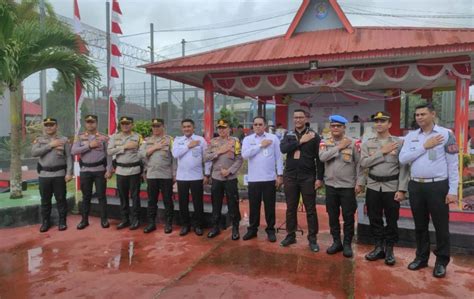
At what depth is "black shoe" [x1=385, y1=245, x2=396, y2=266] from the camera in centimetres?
387

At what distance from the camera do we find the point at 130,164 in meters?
5.31

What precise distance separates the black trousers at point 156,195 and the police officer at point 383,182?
2.63 meters

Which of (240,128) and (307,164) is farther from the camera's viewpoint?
(240,128)

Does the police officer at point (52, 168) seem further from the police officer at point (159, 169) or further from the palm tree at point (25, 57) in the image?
the police officer at point (159, 169)

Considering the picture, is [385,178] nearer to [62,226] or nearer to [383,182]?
[383,182]

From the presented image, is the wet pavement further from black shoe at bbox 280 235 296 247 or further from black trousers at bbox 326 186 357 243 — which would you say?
black trousers at bbox 326 186 357 243

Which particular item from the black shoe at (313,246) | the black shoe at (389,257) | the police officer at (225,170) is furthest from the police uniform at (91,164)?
the black shoe at (389,257)

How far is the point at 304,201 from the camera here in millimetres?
4359

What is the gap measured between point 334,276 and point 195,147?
2403 mm

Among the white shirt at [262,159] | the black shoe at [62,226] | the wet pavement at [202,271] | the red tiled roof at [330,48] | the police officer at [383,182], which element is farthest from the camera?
the red tiled roof at [330,48]

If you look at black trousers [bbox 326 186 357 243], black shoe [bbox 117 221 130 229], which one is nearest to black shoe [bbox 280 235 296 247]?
black trousers [bbox 326 186 357 243]

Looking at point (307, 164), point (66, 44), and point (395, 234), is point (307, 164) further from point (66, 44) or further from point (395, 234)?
point (66, 44)

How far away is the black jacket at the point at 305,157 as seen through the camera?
14.2 ft

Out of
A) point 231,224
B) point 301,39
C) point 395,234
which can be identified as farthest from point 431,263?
point 301,39
